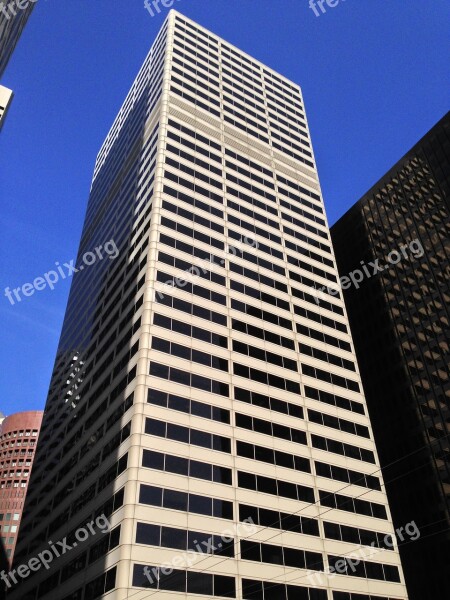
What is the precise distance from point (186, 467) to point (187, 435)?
3.09m

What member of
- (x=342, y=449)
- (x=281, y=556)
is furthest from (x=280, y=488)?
(x=342, y=449)

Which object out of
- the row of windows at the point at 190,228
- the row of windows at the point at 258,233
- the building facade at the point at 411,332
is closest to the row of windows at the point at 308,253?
the row of windows at the point at 258,233

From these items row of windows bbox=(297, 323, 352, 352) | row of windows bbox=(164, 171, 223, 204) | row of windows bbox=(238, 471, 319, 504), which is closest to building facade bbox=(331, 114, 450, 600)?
row of windows bbox=(297, 323, 352, 352)

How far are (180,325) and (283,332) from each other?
47.7 ft

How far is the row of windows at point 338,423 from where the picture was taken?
196 ft

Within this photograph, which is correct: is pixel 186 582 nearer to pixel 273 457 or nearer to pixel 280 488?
pixel 280 488

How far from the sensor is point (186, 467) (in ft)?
156

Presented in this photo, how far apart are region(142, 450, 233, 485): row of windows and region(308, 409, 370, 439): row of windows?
1400cm

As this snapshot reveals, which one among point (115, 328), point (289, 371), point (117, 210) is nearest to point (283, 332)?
point (289, 371)

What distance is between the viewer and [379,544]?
173ft

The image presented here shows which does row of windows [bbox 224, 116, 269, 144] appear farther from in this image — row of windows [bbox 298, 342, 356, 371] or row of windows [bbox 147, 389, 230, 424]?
row of windows [bbox 147, 389, 230, 424]

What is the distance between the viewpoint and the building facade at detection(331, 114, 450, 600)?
73.1 m

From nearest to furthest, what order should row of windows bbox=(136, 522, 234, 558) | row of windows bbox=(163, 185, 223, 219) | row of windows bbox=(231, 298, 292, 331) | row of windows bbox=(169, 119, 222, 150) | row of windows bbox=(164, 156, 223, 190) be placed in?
row of windows bbox=(136, 522, 234, 558) < row of windows bbox=(231, 298, 292, 331) < row of windows bbox=(163, 185, 223, 219) < row of windows bbox=(164, 156, 223, 190) < row of windows bbox=(169, 119, 222, 150)

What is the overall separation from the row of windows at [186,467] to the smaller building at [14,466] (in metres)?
98.4
